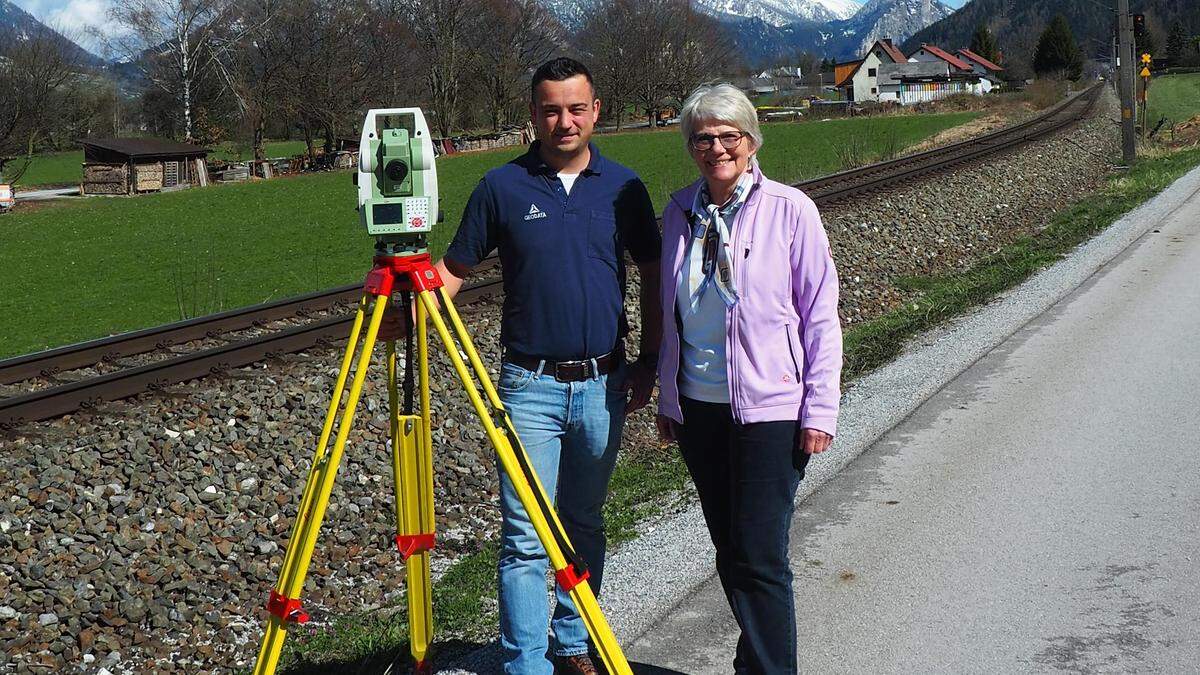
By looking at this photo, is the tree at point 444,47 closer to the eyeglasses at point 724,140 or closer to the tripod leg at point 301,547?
the eyeglasses at point 724,140

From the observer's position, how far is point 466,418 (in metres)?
7.73

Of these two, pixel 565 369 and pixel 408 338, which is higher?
pixel 408 338

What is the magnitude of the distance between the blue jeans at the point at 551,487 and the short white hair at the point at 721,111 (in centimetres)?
83

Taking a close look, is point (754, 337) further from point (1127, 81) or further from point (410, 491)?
point (1127, 81)

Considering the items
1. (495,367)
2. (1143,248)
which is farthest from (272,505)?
(1143,248)

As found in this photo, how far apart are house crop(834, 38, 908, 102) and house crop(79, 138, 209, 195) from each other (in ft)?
302

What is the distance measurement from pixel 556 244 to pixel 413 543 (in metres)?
0.99

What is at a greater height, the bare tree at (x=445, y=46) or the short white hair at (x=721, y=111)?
the bare tree at (x=445, y=46)

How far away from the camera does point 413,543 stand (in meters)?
3.49

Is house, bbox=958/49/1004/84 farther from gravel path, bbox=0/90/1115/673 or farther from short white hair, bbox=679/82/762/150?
short white hair, bbox=679/82/762/150

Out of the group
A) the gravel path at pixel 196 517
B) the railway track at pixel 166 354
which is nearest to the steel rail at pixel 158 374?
the railway track at pixel 166 354

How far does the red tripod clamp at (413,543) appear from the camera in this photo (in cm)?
347

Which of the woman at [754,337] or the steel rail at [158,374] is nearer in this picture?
the woman at [754,337]

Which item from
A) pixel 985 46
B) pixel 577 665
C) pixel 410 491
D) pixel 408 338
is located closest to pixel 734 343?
pixel 408 338
